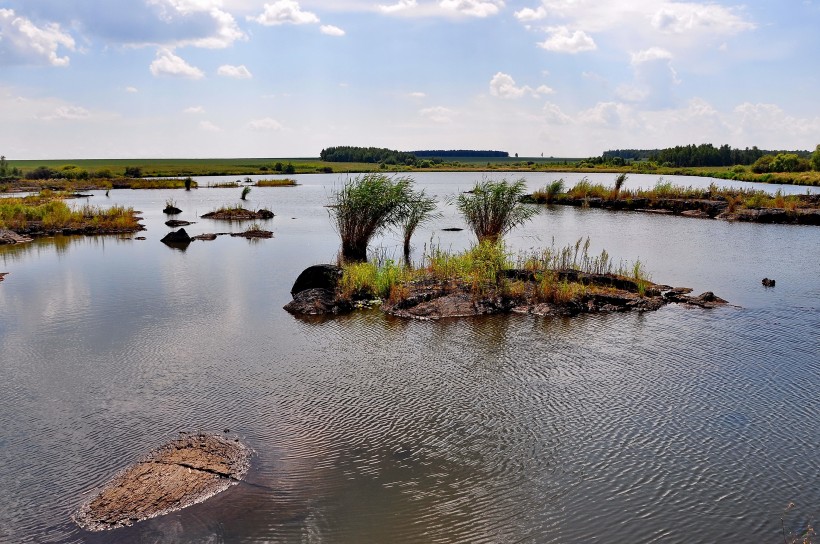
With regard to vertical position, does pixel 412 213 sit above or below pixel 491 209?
below

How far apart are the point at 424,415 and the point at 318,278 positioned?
1003 centimetres

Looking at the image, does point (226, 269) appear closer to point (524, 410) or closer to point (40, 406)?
point (40, 406)

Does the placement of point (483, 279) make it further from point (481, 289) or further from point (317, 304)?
point (317, 304)

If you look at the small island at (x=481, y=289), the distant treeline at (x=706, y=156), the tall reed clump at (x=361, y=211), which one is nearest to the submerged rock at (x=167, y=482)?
the small island at (x=481, y=289)

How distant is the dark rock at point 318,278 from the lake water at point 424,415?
0.96 meters

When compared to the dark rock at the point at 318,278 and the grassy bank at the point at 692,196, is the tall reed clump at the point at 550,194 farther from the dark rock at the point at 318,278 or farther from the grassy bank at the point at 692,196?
the dark rock at the point at 318,278

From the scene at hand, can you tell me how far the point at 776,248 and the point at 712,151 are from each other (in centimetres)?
12937

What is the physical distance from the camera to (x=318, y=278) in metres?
20.3

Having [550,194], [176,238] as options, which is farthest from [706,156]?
[176,238]

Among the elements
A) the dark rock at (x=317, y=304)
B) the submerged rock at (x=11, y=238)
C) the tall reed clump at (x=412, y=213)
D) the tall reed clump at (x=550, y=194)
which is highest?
the tall reed clump at (x=550, y=194)

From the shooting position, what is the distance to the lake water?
26.5ft

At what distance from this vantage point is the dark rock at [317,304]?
18.5 metres

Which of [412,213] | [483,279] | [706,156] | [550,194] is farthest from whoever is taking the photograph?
[706,156]

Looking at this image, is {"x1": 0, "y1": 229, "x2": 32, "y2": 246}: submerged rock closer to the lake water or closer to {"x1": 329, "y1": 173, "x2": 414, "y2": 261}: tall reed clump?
the lake water
